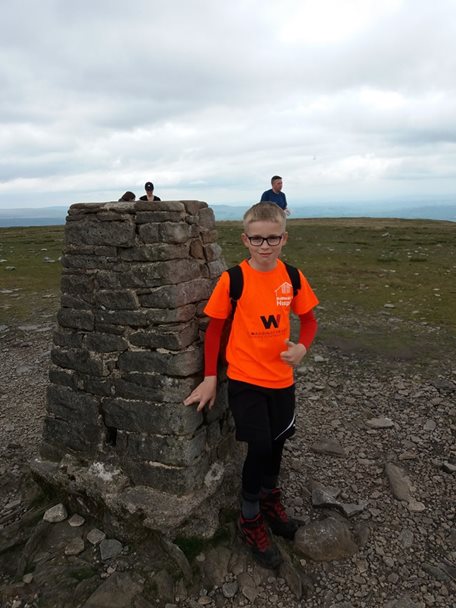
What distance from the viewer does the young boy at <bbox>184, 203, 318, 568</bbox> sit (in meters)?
4.48

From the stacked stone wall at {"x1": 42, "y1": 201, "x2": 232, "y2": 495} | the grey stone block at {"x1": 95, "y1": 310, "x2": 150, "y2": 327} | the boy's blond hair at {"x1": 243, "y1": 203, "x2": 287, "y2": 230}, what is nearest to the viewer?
the boy's blond hair at {"x1": 243, "y1": 203, "x2": 287, "y2": 230}

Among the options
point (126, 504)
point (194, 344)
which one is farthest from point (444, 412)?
point (126, 504)

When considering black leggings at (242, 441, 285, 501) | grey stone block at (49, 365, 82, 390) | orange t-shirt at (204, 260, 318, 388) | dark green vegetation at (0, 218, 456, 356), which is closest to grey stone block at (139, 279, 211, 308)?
orange t-shirt at (204, 260, 318, 388)

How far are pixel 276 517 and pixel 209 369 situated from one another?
1.94m

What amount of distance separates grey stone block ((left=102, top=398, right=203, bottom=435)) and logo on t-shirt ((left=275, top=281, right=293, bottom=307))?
1525 millimetres

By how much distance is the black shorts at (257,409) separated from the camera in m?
4.56

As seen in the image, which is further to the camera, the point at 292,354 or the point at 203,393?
the point at 203,393

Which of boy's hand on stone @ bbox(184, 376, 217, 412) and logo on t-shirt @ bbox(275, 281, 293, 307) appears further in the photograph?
boy's hand on stone @ bbox(184, 376, 217, 412)

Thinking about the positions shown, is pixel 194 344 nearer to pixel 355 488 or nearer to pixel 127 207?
pixel 127 207

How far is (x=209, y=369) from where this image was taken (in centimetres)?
486

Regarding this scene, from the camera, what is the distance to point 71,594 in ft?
14.7

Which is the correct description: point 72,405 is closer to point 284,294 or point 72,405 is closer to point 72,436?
point 72,436

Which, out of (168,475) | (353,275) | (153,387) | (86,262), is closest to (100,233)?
(86,262)

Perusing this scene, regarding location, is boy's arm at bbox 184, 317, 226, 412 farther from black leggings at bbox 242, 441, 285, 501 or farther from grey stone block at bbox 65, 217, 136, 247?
grey stone block at bbox 65, 217, 136, 247
